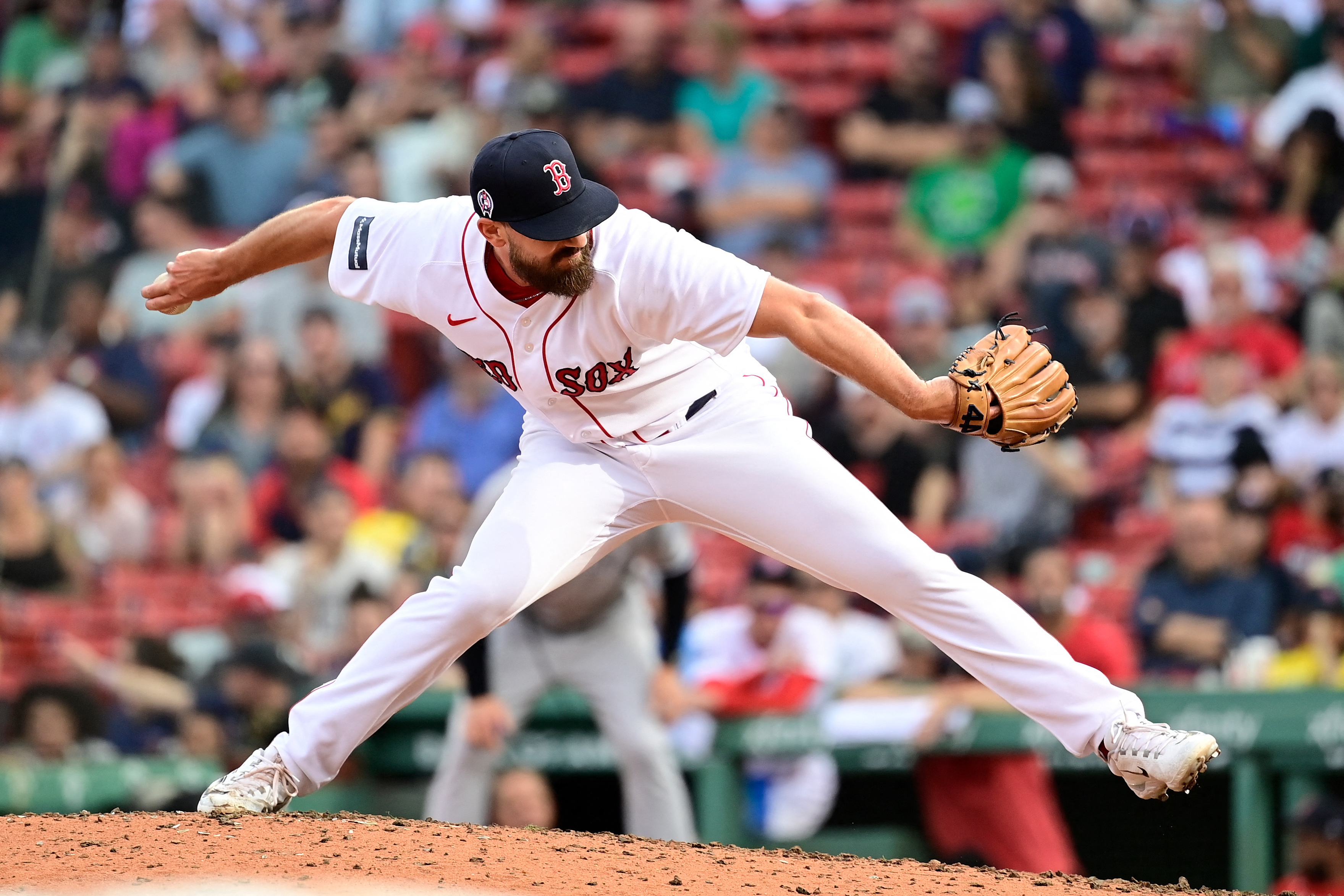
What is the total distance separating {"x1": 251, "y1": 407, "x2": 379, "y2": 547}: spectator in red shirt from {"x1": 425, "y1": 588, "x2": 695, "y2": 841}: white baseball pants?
260 centimetres

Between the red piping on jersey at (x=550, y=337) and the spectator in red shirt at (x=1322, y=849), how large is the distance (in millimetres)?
3287

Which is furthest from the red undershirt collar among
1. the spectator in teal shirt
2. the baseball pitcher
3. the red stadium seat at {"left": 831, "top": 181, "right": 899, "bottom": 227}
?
the spectator in teal shirt

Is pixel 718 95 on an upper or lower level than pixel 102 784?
upper

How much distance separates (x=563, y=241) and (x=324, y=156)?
7.53 metres

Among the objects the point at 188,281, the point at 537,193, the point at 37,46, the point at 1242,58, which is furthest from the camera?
the point at 37,46

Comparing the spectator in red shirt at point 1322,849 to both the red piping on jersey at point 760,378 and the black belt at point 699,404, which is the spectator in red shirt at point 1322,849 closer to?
the red piping on jersey at point 760,378

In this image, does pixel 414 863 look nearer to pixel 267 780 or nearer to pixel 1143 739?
pixel 267 780

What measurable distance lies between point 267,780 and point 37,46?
1012 cm

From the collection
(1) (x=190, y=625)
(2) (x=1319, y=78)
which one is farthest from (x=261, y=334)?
(2) (x=1319, y=78)

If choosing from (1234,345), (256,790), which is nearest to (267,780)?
(256,790)

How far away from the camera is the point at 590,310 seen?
165 inches

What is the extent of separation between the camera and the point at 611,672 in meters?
6.61

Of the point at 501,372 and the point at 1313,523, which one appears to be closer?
the point at 501,372

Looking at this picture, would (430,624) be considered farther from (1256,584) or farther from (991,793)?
(1256,584)
